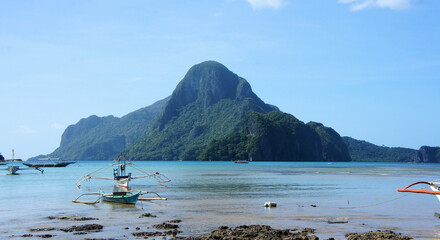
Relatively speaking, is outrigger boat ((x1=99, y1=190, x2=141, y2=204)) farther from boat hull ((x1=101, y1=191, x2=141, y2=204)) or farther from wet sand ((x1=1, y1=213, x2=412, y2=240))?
wet sand ((x1=1, y1=213, x2=412, y2=240))

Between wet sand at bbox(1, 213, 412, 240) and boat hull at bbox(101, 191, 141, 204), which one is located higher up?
boat hull at bbox(101, 191, 141, 204)

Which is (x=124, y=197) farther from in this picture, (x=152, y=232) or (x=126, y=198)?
(x=152, y=232)

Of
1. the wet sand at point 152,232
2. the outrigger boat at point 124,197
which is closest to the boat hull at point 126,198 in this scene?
the outrigger boat at point 124,197

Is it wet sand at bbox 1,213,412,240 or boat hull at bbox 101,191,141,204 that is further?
boat hull at bbox 101,191,141,204

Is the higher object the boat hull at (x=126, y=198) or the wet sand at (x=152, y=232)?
the boat hull at (x=126, y=198)

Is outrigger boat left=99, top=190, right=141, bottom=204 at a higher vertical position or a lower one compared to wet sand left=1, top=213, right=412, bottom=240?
higher

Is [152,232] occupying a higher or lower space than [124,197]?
lower

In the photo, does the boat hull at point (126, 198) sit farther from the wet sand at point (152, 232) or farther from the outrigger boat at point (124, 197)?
the wet sand at point (152, 232)

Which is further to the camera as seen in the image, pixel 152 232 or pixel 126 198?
pixel 126 198

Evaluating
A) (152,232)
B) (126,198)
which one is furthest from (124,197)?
(152,232)

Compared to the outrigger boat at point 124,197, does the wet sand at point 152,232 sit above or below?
below

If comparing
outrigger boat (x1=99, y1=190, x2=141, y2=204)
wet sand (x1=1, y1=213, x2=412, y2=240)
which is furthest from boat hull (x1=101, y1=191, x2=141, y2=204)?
wet sand (x1=1, y1=213, x2=412, y2=240)

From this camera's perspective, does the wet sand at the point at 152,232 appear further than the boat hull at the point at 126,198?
No

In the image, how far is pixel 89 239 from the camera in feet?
56.2
